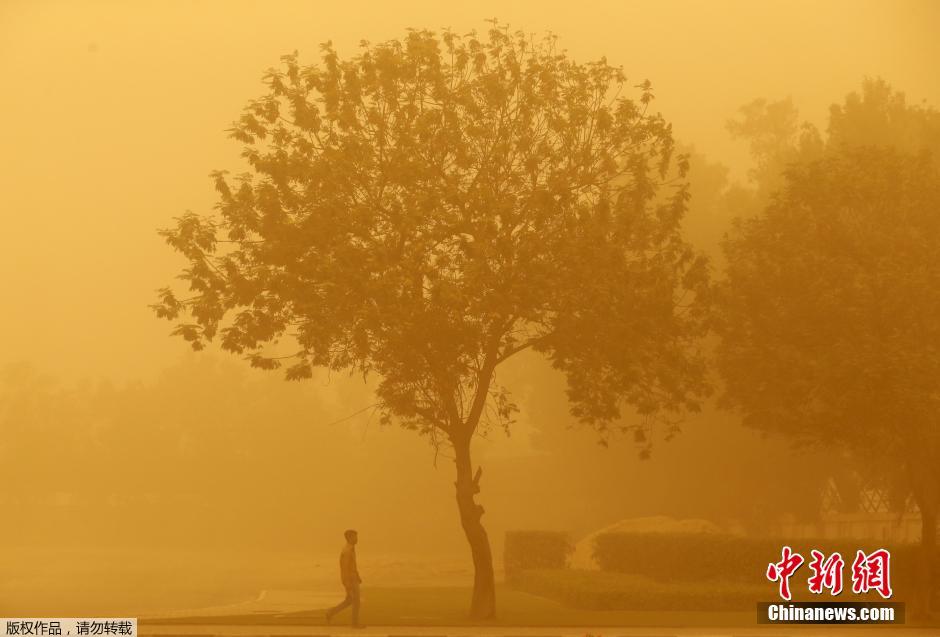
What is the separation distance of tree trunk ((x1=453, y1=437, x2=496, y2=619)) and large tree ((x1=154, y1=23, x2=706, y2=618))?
4 centimetres

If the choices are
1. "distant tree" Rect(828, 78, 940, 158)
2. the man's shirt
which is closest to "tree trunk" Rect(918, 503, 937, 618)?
the man's shirt

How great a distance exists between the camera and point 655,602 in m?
30.1

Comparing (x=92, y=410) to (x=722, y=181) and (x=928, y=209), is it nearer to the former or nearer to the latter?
(x=722, y=181)

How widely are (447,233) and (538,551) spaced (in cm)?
1875

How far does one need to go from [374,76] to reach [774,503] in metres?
32.0

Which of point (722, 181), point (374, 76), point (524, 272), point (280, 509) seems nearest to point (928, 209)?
point (524, 272)

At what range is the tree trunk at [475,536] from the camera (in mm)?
27858

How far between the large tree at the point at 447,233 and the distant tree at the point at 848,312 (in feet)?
9.82

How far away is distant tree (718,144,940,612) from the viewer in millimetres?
29266

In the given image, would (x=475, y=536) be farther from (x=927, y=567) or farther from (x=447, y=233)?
(x=927, y=567)

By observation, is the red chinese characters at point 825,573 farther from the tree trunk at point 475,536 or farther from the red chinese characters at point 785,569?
the tree trunk at point 475,536

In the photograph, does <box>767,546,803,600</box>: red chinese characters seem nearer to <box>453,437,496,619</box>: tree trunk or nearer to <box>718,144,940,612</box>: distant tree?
<box>718,144,940,612</box>: distant tree

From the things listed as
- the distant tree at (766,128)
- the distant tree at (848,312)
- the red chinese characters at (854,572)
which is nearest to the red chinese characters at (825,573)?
the red chinese characters at (854,572)

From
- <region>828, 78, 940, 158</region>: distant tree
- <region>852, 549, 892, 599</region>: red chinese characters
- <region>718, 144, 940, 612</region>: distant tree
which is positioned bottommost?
<region>852, 549, 892, 599</region>: red chinese characters
